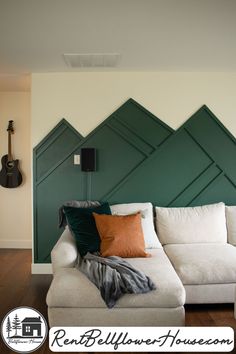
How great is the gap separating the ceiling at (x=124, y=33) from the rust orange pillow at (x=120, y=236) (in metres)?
1.69

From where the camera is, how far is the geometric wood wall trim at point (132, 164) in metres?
4.15

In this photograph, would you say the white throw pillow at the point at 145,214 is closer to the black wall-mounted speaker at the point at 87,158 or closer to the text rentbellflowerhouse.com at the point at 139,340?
the black wall-mounted speaker at the point at 87,158

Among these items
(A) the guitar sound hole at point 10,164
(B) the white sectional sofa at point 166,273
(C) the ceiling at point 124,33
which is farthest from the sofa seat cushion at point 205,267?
(A) the guitar sound hole at point 10,164

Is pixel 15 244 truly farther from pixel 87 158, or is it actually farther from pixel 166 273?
pixel 166 273

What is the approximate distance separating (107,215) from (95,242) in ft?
1.02

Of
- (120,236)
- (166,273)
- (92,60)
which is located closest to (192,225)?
(120,236)

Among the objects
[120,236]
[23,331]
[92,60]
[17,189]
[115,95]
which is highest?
[92,60]

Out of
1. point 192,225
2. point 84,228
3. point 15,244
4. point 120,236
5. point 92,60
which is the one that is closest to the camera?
point 120,236

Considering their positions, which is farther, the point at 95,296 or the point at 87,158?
the point at 87,158

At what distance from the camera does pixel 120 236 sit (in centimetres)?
321

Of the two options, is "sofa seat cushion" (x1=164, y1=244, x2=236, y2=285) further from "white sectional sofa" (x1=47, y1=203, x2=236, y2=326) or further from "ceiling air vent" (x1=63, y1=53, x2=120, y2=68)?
"ceiling air vent" (x1=63, y1=53, x2=120, y2=68)

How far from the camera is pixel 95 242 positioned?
10.7ft

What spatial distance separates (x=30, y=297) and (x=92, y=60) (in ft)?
8.39

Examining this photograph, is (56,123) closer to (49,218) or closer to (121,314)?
(49,218)
